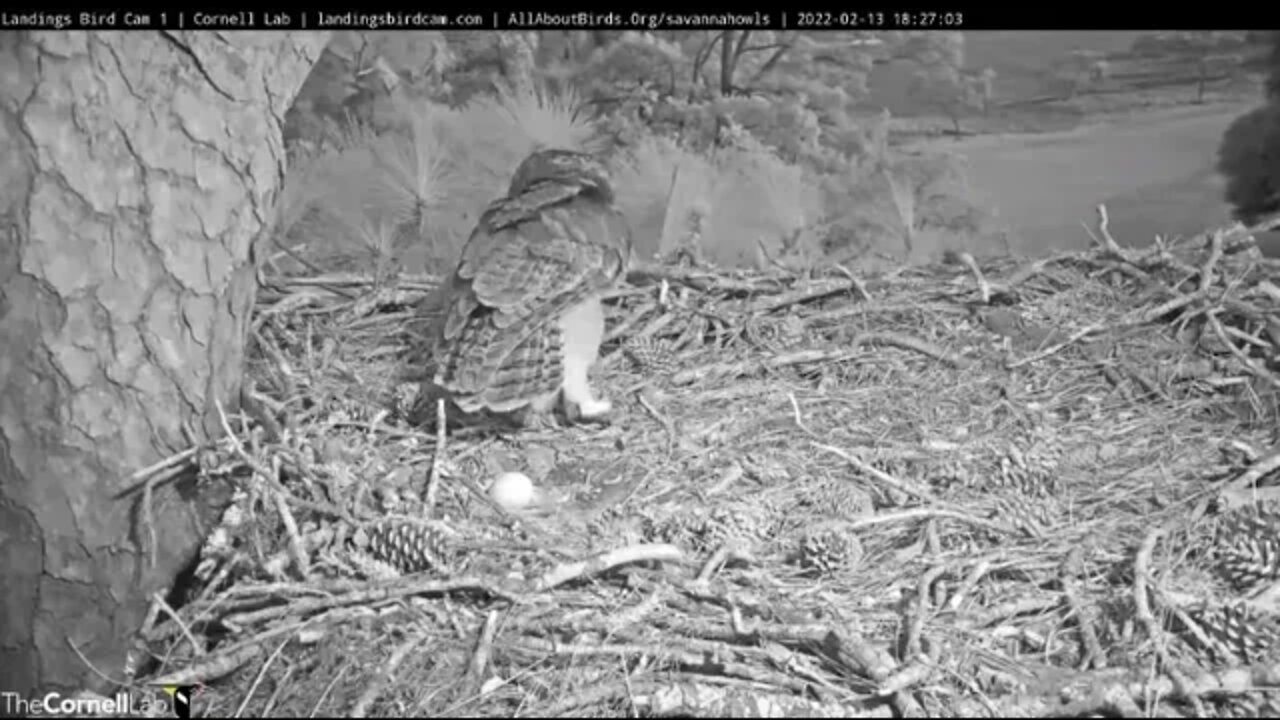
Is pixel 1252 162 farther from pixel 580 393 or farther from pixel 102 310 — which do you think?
pixel 102 310

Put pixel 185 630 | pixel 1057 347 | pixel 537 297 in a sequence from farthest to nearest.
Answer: pixel 1057 347, pixel 537 297, pixel 185 630

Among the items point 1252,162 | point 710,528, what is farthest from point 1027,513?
point 1252,162

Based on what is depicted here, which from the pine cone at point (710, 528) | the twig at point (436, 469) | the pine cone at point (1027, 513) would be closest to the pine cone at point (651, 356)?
the twig at point (436, 469)

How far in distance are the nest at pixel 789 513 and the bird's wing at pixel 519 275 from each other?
0.82ft

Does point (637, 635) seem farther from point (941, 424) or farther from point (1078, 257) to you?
point (1078, 257)

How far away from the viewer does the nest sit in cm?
204

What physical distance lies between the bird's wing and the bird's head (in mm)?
57

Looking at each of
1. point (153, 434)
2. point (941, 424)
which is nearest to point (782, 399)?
point (941, 424)

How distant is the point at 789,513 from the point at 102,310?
5.43 feet

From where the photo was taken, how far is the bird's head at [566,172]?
343 cm

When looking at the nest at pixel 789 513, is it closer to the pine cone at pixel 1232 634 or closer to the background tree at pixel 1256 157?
the pine cone at pixel 1232 634

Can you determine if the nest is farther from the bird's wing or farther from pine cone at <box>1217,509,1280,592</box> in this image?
the bird's wing

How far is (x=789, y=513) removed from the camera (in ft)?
8.86
